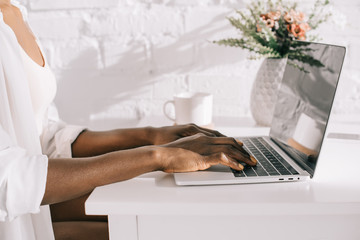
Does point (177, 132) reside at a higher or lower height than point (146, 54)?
lower

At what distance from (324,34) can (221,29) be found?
33cm

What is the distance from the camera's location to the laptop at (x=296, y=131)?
23.4 inches

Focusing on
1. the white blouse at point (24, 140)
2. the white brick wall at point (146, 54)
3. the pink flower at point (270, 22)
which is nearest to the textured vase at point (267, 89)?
the pink flower at point (270, 22)

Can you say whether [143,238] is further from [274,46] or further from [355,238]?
[274,46]

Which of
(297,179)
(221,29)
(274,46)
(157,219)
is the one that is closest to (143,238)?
(157,219)

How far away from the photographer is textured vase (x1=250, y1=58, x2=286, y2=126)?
96 centimetres

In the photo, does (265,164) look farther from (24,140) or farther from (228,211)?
(24,140)

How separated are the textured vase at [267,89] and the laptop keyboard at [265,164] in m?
0.22

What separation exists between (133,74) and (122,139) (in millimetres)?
398

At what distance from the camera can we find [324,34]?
46.2 inches

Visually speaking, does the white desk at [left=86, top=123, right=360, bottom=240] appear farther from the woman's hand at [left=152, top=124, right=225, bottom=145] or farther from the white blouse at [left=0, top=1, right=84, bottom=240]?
the woman's hand at [left=152, top=124, right=225, bottom=145]

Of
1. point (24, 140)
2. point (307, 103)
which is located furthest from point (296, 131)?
point (24, 140)

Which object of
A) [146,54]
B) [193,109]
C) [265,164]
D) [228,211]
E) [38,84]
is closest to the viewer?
[228,211]

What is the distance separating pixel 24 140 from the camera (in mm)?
713
